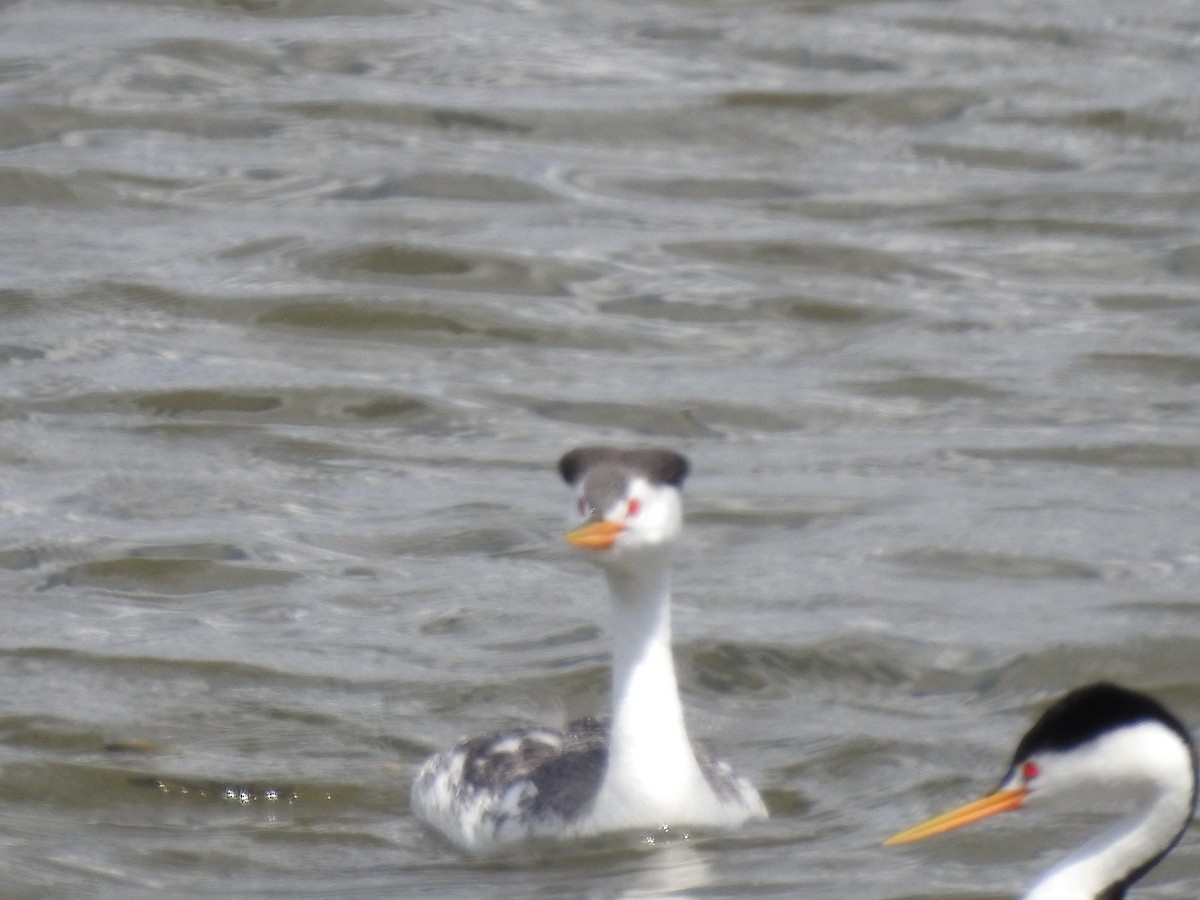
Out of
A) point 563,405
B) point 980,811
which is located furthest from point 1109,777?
point 563,405

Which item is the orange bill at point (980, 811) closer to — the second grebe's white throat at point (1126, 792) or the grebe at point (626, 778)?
the second grebe's white throat at point (1126, 792)

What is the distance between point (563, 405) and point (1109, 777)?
24.1ft

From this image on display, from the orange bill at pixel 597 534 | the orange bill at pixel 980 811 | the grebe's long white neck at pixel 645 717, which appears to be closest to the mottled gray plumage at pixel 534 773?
the grebe's long white neck at pixel 645 717

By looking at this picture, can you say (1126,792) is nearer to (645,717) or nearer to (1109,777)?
(1109,777)

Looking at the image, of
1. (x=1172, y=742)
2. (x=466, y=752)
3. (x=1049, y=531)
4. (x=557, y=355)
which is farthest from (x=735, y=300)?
(x=1172, y=742)

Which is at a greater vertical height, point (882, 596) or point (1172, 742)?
point (1172, 742)

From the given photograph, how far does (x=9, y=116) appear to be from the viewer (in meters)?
17.7

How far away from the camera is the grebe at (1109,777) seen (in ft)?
19.8

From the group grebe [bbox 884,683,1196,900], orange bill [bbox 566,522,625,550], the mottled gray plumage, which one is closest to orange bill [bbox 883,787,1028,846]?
grebe [bbox 884,683,1196,900]

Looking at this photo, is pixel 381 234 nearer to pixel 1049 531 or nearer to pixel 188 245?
pixel 188 245

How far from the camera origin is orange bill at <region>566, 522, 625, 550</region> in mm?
7402

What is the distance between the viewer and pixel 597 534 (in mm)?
7449

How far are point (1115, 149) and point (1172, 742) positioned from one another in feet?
40.2

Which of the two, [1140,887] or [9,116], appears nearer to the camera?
[1140,887]
